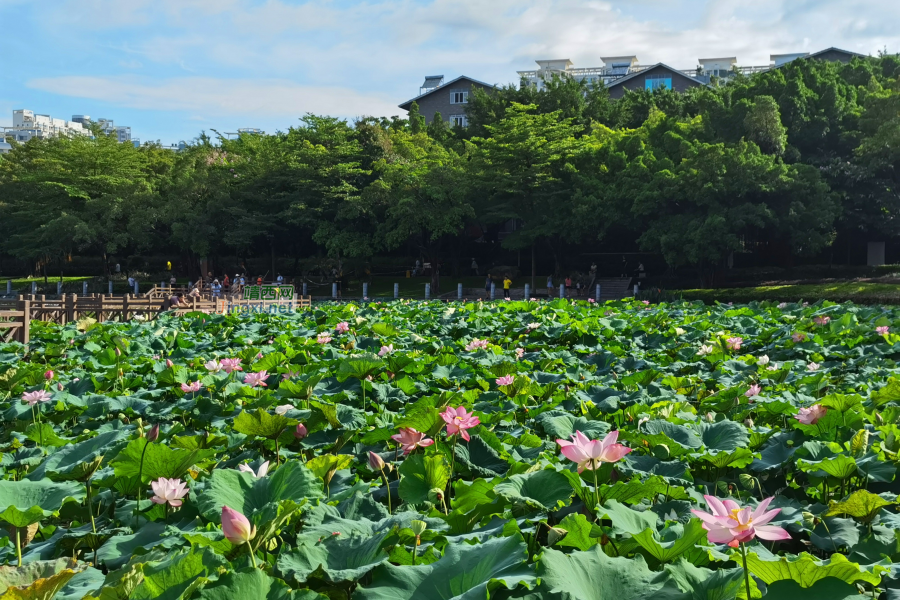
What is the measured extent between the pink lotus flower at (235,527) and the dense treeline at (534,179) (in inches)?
1035

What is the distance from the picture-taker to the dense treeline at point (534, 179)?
87.6ft

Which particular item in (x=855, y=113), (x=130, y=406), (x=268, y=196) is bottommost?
(x=130, y=406)

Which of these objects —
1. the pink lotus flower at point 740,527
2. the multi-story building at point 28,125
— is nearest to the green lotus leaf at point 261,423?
the pink lotus flower at point 740,527

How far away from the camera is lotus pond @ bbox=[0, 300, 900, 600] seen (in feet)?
4.53

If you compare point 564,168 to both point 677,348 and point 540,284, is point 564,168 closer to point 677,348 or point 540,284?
point 540,284

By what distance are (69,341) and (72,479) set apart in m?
5.78

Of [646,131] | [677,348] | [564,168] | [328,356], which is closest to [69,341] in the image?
[328,356]

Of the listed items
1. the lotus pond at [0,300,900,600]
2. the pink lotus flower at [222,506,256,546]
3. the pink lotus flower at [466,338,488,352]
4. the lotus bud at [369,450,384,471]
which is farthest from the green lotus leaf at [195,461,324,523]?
the pink lotus flower at [466,338,488,352]

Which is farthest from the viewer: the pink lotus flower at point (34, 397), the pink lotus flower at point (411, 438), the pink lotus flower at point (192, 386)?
the pink lotus flower at point (192, 386)

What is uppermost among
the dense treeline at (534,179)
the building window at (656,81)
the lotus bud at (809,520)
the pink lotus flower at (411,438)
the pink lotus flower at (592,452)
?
the building window at (656,81)

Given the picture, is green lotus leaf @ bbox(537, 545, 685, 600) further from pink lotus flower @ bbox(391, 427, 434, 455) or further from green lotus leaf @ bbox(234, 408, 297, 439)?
green lotus leaf @ bbox(234, 408, 297, 439)

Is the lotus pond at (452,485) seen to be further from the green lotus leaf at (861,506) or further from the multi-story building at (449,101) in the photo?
the multi-story building at (449,101)

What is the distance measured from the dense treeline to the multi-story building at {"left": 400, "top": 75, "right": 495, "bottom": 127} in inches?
406

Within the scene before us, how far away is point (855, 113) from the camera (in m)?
28.1
